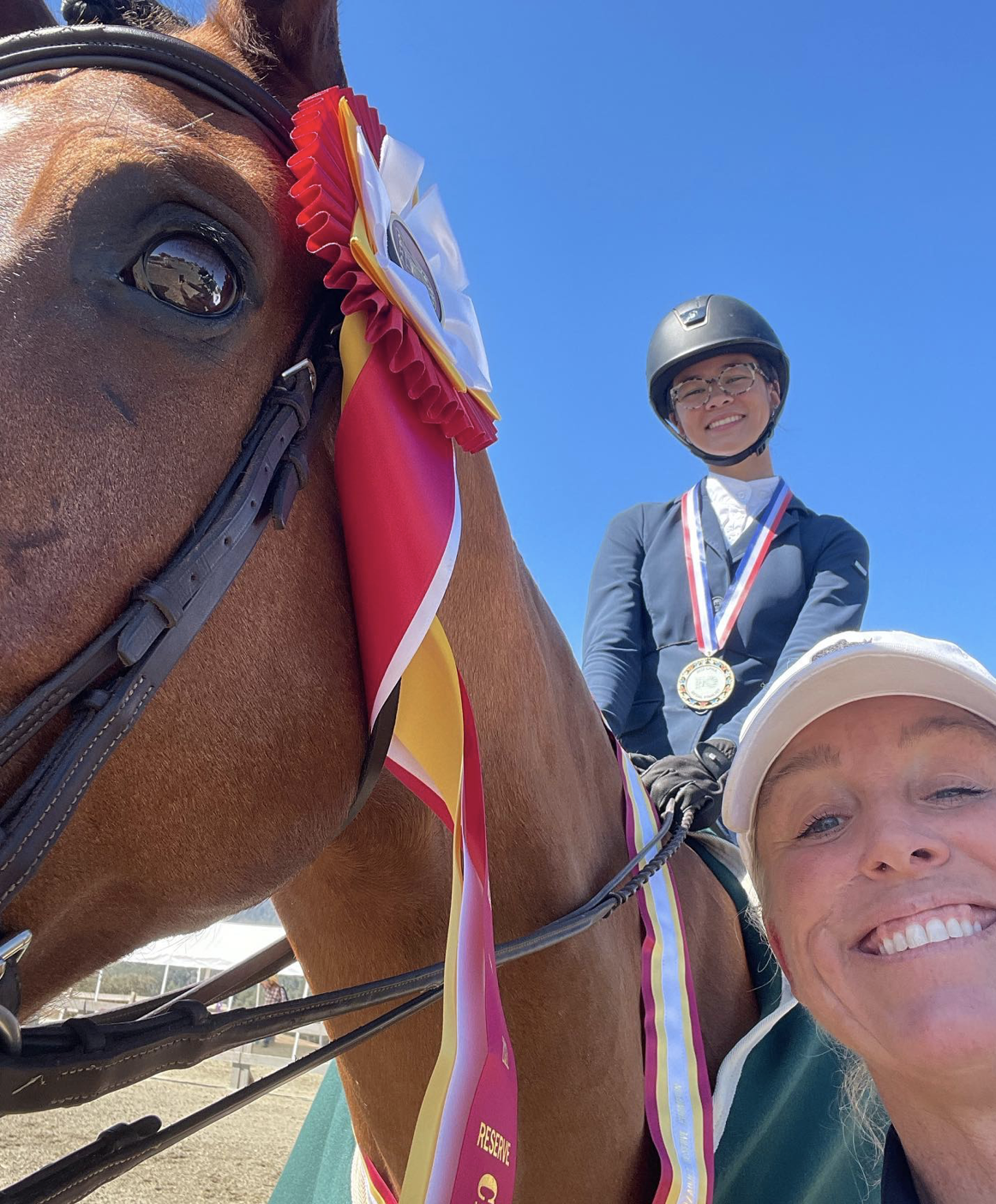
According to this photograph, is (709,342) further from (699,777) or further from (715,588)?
(699,777)

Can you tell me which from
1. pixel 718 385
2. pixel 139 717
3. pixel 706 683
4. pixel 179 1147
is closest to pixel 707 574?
pixel 706 683

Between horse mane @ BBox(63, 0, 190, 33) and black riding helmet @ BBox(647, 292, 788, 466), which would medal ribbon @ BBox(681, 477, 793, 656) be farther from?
horse mane @ BBox(63, 0, 190, 33)

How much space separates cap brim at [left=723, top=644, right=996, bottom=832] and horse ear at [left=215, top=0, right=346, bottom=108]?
1.54 meters

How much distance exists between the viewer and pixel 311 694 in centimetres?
140

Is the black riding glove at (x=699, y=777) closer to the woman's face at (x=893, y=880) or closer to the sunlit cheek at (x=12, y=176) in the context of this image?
the woman's face at (x=893, y=880)

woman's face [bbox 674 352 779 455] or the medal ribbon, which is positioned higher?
woman's face [bbox 674 352 779 455]

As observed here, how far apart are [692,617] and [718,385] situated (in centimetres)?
122

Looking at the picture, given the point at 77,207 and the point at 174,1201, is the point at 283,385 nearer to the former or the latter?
the point at 77,207

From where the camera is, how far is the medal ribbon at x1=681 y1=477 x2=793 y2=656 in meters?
3.11

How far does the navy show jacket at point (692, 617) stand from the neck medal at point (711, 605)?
0.12ft

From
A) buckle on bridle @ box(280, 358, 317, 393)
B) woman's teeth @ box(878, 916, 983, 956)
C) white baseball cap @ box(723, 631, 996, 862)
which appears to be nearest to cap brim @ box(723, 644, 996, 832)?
white baseball cap @ box(723, 631, 996, 862)

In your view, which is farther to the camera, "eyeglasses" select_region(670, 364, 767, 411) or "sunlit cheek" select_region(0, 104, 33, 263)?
"eyeglasses" select_region(670, 364, 767, 411)

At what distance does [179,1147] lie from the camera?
1346 cm

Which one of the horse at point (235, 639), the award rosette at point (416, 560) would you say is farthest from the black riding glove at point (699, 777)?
the award rosette at point (416, 560)
